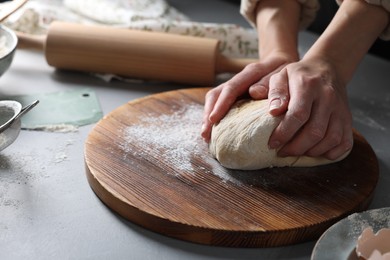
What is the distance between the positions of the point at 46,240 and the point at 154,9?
3.51 feet

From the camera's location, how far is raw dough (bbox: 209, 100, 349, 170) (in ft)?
3.48

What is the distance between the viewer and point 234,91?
3.88 ft

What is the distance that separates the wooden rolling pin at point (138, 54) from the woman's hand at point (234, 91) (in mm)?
A: 230

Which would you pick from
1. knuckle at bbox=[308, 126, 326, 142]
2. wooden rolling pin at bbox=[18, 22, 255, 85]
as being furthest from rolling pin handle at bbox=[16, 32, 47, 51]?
knuckle at bbox=[308, 126, 326, 142]

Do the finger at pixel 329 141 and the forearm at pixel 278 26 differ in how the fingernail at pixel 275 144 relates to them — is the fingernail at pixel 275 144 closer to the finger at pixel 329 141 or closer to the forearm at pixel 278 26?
Result: the finger at pixel 329 141

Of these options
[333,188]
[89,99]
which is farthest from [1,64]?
[333,188]

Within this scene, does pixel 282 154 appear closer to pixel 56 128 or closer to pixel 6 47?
pixel 56 128

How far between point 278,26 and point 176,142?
0.44 metres

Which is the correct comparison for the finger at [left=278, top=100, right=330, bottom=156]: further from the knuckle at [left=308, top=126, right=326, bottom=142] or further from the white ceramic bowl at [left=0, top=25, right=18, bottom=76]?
the white ceramic bowl at [left=0, top=25, right=18, bottom=76]

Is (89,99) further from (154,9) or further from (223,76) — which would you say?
(154,9)

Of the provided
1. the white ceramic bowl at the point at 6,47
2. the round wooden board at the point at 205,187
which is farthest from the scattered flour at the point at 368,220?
the white ceramic bowl at the point at 6,47

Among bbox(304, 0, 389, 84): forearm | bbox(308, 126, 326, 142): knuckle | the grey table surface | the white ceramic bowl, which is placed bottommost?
the grey table surface

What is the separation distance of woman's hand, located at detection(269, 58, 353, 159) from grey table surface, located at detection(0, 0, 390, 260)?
5.6 inches

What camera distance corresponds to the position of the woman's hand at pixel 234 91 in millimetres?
1149
